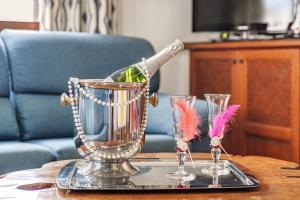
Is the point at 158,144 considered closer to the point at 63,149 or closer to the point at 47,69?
the point at 63,149

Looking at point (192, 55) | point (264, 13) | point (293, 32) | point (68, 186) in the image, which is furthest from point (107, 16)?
Result: point (68, 186)

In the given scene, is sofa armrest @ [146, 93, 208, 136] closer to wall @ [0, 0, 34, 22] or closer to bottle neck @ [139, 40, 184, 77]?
bottle neck @ [139, 40, 184, 77]

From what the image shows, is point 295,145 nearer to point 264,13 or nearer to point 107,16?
point 264,13

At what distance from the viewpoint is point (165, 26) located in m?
3.66

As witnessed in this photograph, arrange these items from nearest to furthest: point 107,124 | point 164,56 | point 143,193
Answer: point 143,193 < point 107,124 < point 164,56

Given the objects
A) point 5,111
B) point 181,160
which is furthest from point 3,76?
point 181,160

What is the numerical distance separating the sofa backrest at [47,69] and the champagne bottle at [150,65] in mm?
1181

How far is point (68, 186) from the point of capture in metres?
1.21

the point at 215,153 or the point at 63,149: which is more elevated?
the point at 215,153

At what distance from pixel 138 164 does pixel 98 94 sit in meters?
0.29

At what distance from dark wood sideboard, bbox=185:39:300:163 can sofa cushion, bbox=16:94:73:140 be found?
3.20 feet

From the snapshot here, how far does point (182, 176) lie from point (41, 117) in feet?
4.66

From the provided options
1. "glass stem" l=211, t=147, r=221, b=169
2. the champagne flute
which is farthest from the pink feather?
"glass stem" l=211, t=147, r=221, b=169

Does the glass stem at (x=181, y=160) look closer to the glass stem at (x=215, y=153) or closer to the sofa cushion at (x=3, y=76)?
the glass stem at (x=215, y=153)
